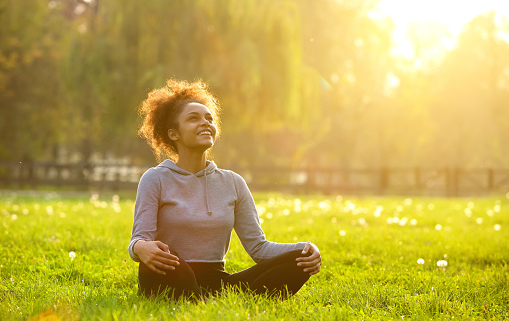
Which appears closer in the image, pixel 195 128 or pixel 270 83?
pixel 195 128

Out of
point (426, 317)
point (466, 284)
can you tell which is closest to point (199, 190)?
point (426, 317)

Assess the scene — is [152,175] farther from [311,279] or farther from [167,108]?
[311,279]

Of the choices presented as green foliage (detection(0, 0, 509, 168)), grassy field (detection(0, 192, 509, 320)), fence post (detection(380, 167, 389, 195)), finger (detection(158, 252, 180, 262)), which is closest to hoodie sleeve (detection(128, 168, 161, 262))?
finger (detection(158, 252, 180, 262))

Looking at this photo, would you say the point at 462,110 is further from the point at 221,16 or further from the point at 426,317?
the point at 426,317

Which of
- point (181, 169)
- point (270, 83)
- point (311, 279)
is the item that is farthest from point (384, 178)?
point (181, 169)

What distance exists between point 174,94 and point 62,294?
1492mm

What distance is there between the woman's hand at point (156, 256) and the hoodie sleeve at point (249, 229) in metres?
0.66

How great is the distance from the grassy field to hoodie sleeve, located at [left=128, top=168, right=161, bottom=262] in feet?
1.26

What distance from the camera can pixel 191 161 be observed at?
3512 millimetres

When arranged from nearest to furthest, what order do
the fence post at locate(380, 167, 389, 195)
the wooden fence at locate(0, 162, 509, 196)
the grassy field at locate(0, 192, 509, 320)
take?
1. the grassy field at locate(0, 192, 509, 320)
2. the wooden fence at locate(0, 162, 509, 196)
3. the fence post at locate(380, 167, 389, 195)

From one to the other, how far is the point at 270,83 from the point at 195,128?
48.1ft

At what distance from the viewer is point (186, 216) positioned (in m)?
3.30

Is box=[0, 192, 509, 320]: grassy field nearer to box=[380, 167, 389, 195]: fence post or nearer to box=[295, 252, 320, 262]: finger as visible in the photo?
box=[295, 252, 320, 262]: finger

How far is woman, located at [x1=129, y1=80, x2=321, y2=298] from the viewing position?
3.21 metres
